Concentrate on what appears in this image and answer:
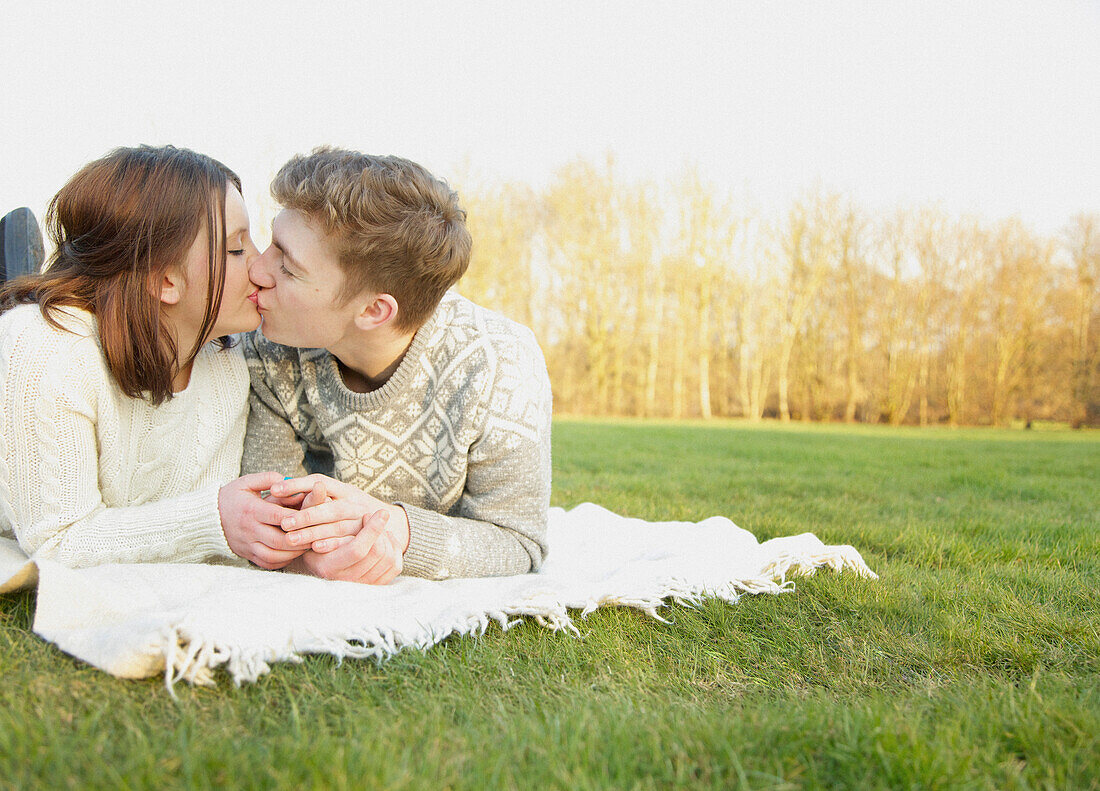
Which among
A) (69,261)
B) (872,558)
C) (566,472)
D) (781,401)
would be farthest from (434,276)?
(781,401)

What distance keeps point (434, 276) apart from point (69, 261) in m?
1.11

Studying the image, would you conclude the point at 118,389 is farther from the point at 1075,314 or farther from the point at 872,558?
the point at 1075,314

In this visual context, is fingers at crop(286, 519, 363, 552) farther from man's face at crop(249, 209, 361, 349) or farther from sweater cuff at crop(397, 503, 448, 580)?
man's face at crop(249, 209, 361, 349)

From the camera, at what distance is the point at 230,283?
2.34 meters

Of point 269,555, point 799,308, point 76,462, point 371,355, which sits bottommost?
point 269,555

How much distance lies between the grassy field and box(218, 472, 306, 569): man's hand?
0.50 m

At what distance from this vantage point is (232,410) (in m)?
2.61

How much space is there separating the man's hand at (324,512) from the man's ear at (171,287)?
2.39ft

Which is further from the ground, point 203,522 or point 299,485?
point 299,485

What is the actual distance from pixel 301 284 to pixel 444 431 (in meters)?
0.67

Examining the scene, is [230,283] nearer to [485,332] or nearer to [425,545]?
[485,332]

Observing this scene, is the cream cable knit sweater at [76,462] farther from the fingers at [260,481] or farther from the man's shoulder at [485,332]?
the man's shoulder at [485,332]

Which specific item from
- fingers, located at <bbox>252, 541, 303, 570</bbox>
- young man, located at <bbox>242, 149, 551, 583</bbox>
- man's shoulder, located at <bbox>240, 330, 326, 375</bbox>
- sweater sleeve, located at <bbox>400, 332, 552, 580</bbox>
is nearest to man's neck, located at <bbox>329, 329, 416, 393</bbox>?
young man, located at <bbox>242, 149, 551, 583</bbox>

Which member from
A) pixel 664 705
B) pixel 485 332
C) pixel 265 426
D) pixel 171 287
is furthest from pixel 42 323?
pixel 664 705
